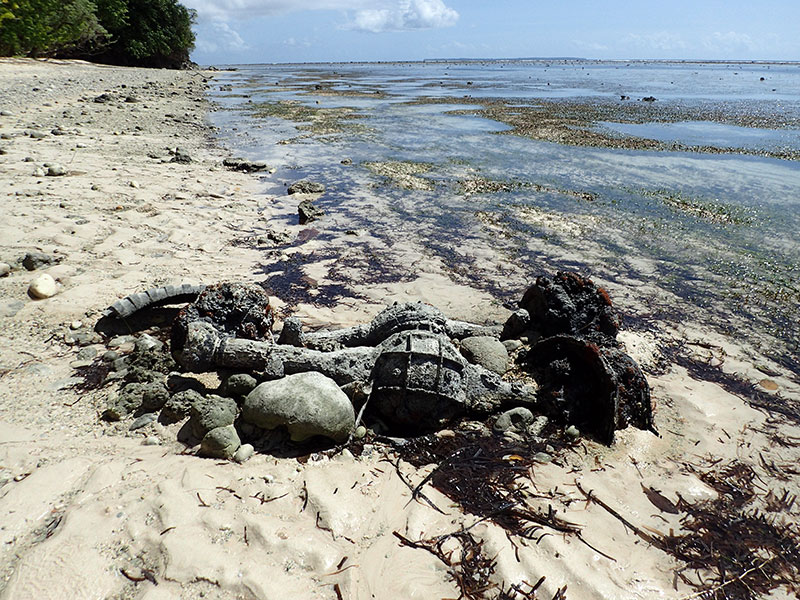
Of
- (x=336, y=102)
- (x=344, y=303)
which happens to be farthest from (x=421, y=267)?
(x=336, y=102)

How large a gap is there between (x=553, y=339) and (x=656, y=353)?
1.97 m

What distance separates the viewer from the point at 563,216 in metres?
10.7

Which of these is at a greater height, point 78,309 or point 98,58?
point 98,58

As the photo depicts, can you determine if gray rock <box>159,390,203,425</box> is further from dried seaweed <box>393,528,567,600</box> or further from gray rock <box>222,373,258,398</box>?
dried seaweed <box>393,528,567,600</box>

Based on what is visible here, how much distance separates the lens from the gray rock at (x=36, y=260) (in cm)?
592

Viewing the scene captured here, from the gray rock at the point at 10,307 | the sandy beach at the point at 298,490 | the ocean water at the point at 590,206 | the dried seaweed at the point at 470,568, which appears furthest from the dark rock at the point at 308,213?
the dried seaweed at the point at 470,568

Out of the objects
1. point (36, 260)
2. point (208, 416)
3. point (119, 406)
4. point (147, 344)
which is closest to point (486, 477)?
point (208, 416)

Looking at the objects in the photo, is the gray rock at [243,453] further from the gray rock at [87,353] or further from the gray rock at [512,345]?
the gray rock at [512,345]

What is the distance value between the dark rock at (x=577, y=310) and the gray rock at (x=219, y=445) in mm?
3802

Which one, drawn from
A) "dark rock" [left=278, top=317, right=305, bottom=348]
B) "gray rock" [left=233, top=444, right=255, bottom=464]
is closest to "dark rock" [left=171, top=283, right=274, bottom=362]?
"dark rock" [left=278, top=317, right=305, bottom=348]

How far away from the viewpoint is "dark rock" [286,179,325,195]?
11.7 metres

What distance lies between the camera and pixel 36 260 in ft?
19.6

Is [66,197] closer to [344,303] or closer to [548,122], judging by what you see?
[344,303]

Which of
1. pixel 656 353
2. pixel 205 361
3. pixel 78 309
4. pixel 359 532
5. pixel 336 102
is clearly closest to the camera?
pixel 359 532
